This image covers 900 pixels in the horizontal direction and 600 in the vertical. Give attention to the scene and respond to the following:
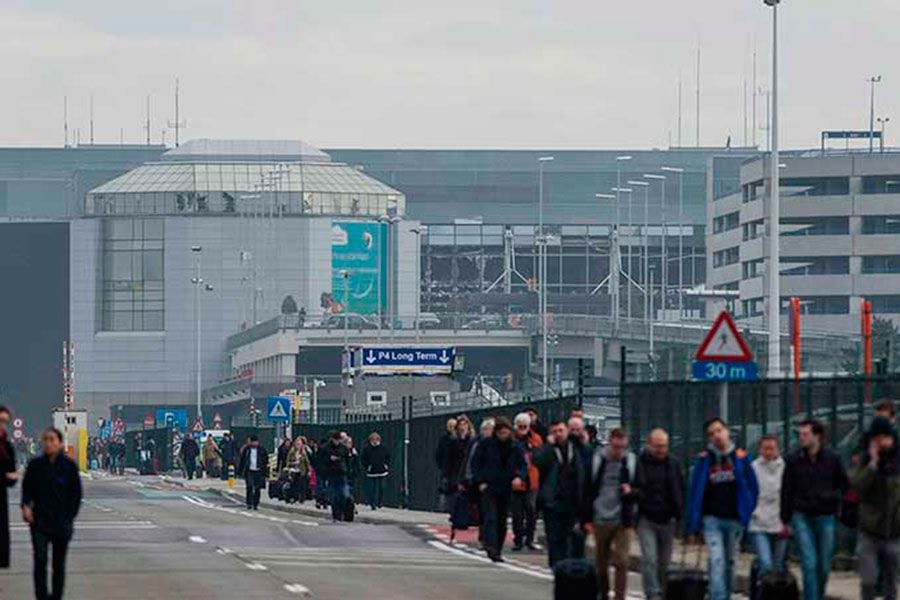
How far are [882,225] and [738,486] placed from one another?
13609 centimetres

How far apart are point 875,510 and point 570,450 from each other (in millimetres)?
5976

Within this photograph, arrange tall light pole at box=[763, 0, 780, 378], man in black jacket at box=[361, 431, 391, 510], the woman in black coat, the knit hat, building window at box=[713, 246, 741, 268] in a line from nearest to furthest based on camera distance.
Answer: the knit hat → the woman in black coat → man in black jacket at box=[361, 431, 391, 510] → tall light pole at box=[763, 0, 780, 378] → building window at box=[713, 246, 741, 268]

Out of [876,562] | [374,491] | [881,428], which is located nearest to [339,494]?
[374,491]

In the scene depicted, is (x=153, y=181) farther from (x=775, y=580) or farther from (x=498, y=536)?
(x=775, y=580)

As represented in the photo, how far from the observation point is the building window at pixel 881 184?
159 metres

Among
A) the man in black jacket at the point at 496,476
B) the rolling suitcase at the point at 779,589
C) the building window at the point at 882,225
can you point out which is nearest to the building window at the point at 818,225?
the building window at the point at 882,225

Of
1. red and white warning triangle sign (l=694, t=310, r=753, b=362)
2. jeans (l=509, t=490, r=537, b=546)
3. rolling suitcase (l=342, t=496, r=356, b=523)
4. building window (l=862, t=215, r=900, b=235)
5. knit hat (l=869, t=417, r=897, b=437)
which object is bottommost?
rolling suitcase (l=342, t=496, r=356, b=523)

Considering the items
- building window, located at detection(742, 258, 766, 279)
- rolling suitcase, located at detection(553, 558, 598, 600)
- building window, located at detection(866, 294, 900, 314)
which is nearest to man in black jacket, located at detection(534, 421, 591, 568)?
rolling suitcase, located at detection(553, 558, 598, 600)

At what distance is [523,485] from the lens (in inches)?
1406

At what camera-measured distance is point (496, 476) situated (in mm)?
35156

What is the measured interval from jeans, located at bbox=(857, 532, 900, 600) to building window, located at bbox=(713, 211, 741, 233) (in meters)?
154

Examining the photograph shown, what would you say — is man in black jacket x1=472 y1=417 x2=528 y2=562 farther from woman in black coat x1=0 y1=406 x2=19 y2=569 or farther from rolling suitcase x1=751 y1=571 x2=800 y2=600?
rolling suitcase x1=751 y1=571 x2=800 y2=600

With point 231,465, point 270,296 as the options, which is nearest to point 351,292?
point 270,296

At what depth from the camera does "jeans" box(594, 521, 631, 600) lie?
27.1m
